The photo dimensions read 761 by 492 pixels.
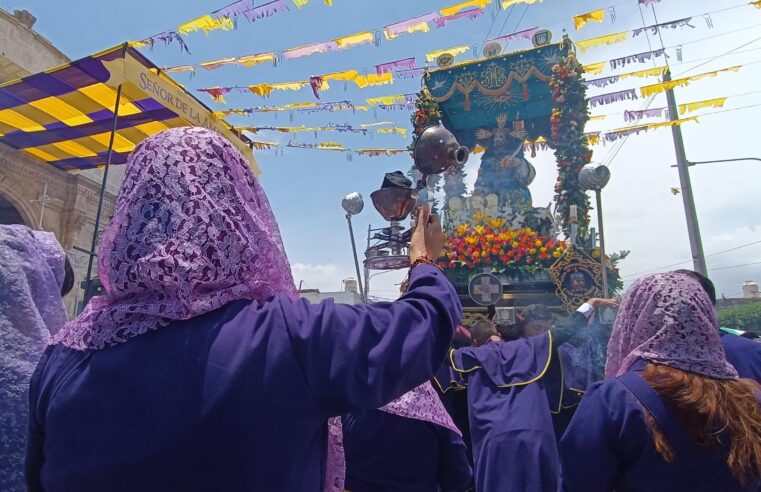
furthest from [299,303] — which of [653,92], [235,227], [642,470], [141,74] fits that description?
[653,92]

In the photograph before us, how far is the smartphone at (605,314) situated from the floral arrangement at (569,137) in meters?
4.90

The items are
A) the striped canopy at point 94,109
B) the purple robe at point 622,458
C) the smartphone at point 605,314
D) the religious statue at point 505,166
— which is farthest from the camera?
the religious statue at point 505,166

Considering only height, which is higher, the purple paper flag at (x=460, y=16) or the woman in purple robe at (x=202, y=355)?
the purple paper flag at (x=460, y=16)

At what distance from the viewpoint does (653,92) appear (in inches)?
400

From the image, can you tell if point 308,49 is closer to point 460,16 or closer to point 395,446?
point 460,16

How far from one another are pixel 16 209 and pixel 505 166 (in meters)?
11.8

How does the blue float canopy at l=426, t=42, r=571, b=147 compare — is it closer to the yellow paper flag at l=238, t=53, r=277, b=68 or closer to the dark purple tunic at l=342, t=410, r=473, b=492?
the yellow paper flag at l=238, t=53, r=277, b=68

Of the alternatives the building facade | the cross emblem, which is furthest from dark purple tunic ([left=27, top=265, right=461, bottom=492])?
the building facade

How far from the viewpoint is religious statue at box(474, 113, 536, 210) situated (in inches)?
406

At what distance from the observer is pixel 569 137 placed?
28.6 feet

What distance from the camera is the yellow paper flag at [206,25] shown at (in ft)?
25.8

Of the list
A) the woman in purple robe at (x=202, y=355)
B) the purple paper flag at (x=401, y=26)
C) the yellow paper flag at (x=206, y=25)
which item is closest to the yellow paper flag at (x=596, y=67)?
the purple paper flag at (x=401, y=26)

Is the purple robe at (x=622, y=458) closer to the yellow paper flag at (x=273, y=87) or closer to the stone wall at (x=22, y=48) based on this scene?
the yellow paper flag at (x=273, y=87)

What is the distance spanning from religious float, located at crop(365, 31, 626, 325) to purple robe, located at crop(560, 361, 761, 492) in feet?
8.97
